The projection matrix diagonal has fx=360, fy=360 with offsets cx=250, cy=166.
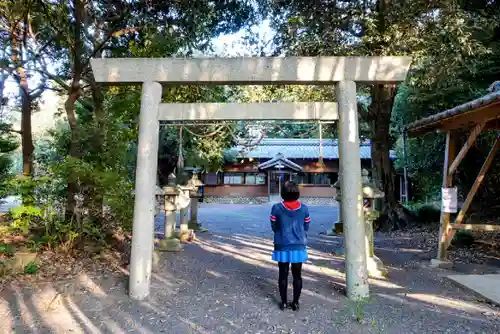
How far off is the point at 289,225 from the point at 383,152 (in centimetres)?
790

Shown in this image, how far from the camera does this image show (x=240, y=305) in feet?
13.8

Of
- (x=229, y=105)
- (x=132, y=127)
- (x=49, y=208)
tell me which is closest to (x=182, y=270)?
(x=49, y=208)

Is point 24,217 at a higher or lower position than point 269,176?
lower

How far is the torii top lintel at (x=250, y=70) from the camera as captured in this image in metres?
4.45

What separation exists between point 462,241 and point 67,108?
8.58 metres

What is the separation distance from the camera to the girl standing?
3.90 metres

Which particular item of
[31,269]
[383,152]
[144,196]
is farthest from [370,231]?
[383,152]

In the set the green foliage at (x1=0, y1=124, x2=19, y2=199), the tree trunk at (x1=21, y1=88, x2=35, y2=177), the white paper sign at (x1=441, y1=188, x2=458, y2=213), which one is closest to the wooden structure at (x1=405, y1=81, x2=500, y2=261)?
the white paper sign at (x1=441, y1=188, x2=458, y2=213)

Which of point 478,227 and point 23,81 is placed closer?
point 478,227

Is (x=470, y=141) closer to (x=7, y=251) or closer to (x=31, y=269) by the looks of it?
(x=31, y=269)

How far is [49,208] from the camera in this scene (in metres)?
6.11

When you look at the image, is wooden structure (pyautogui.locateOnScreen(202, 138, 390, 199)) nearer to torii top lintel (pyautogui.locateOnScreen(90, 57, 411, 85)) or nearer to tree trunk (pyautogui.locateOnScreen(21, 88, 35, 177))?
tree trunk (pyautogui.locateOnScreen(21, 88, 35, 177))

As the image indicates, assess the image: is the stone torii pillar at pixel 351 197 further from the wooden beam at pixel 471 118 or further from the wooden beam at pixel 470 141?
the wooden beam at pixel 470 141

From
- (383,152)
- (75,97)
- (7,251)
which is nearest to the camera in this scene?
(7,251)
